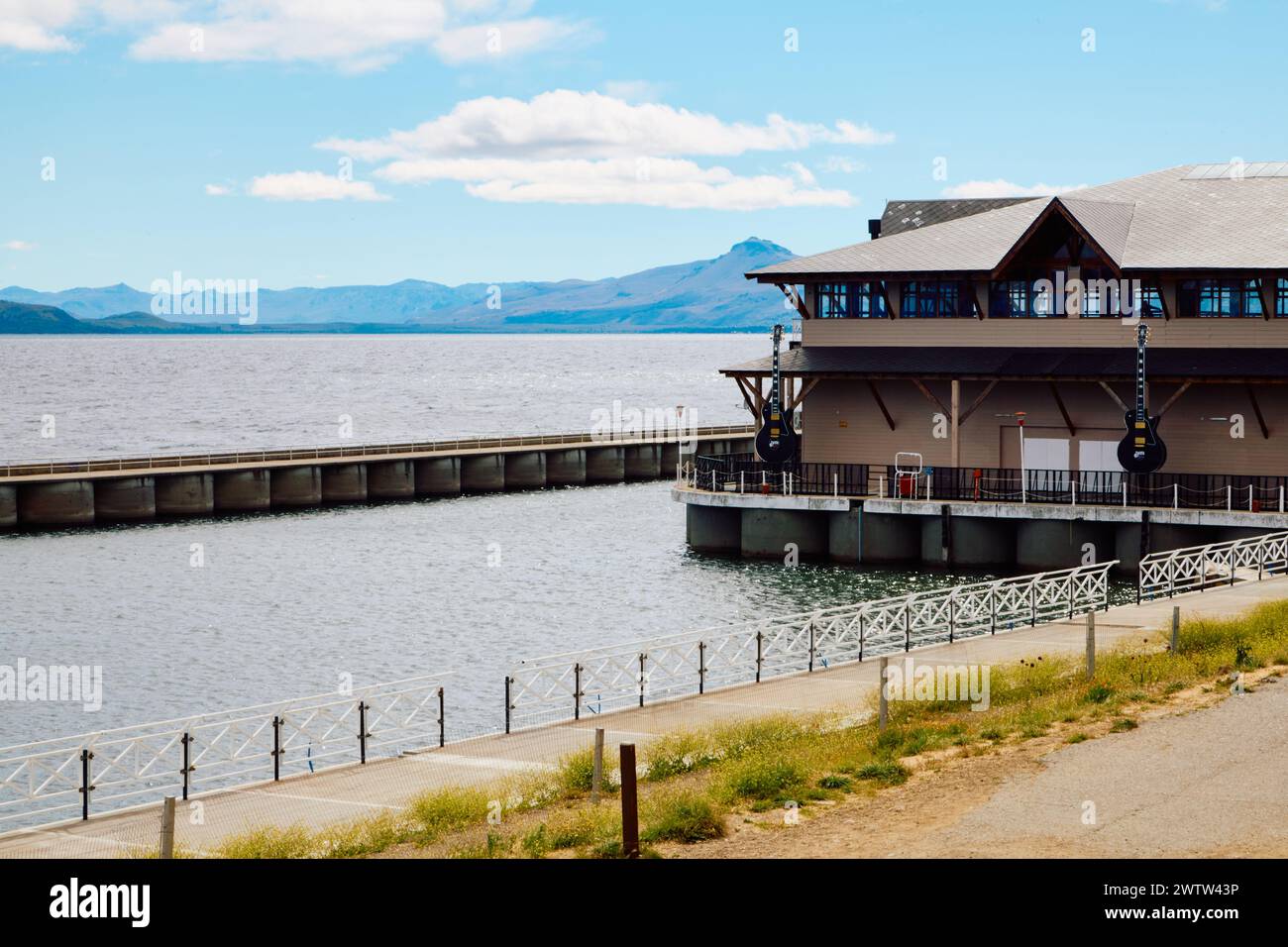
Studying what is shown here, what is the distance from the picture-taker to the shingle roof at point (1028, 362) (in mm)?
49656

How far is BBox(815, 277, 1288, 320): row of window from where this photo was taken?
5141 cm

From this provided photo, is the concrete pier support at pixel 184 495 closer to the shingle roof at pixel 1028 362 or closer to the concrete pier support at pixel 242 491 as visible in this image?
the concrete pier support at pixel 242 491

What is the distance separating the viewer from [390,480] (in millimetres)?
77188

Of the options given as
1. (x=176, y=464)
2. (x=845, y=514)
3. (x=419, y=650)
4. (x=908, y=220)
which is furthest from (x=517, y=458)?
(x=419, y=650)

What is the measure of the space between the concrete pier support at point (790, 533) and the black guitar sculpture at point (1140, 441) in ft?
30.6

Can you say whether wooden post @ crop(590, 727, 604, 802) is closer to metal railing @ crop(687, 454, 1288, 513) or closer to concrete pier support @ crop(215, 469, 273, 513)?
metal railing @ crop(687, 454, 1288, 513)

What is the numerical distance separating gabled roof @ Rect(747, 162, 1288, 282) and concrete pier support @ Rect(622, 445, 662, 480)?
28341mm

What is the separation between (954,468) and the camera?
51.4 m

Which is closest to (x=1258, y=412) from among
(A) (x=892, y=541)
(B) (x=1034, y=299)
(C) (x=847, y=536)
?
(B) (x=1034, y=299)

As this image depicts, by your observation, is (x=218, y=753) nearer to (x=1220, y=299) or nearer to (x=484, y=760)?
(x=484, y=760)

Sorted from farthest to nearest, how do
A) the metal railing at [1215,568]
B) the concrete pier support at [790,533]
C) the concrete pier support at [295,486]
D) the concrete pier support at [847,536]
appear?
1. the concrete pier support at [295,486]
2. the concrete pier support at [790,533]
3. the concrete pier support at [847,536]
4. the metal railing at [1215,568]

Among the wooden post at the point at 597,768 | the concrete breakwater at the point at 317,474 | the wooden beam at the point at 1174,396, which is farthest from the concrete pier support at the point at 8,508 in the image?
the wooden post at the point at 597,768

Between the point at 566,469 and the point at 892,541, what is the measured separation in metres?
35.0
